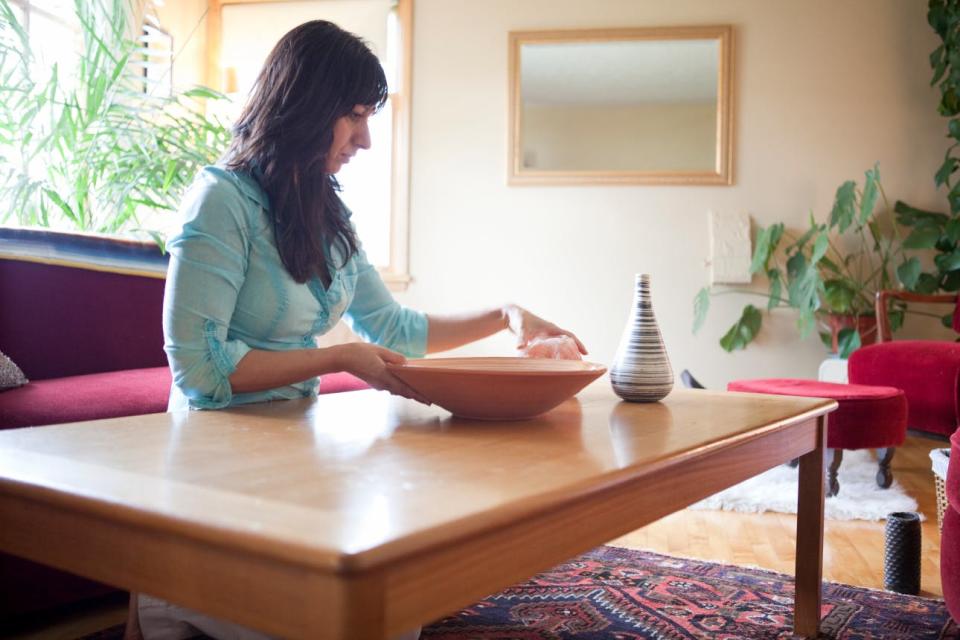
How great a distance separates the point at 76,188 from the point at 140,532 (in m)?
2.45

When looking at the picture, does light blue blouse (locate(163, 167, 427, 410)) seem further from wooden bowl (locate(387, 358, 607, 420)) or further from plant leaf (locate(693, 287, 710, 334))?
plant leaf (locate(693, 287, 710, 334))

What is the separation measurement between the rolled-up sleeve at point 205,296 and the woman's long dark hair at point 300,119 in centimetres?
10

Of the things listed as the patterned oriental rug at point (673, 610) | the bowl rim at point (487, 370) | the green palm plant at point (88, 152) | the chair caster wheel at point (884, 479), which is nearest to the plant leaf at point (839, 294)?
the chair caster wheel at point (884, 479)

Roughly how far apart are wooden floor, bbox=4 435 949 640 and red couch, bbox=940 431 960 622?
0.48 metres

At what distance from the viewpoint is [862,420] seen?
287 centimetres

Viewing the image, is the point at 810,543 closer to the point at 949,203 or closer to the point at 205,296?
the point at 205,296

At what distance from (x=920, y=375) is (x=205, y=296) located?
2.68 metres

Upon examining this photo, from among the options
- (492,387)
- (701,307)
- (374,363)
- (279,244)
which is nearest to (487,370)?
(492,387)

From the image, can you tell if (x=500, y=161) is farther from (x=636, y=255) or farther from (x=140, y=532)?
(x=140, y=532)

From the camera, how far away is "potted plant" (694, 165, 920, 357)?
4031 millimetres

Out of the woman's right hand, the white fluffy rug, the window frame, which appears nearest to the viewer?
the woman's right hand

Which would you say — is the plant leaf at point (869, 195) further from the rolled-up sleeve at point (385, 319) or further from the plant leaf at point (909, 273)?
the rolled-up sleeve at point (385, 319)

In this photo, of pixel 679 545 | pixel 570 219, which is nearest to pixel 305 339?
pixel 679 545

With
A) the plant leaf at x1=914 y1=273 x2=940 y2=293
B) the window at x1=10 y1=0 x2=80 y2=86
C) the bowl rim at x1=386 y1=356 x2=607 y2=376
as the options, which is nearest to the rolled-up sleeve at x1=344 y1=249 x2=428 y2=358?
the bowl rim at x1=386 y1=356 x2=607 y2=376
